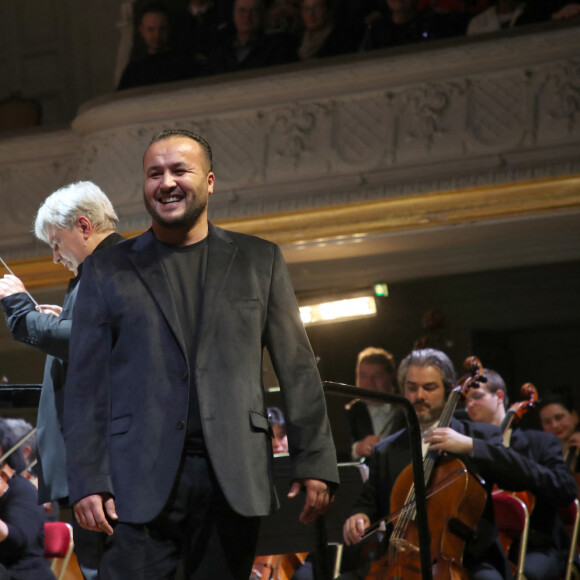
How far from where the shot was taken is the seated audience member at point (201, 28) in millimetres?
7809

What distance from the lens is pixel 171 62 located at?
7.82m

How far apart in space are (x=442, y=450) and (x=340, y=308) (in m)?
4.65

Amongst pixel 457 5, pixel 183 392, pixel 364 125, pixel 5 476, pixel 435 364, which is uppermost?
pixel 457 5

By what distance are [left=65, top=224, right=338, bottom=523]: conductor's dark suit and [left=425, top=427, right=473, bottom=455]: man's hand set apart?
1.59 metres

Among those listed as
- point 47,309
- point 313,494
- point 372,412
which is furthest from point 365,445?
point 313,494

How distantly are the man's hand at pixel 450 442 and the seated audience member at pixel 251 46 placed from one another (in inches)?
168

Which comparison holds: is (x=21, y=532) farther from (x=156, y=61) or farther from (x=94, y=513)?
(x=156, y=61)

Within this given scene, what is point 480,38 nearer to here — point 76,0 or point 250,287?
point 76,0

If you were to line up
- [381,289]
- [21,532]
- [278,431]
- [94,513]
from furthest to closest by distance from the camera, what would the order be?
[381,289]
[278,431]
[21,532]
[94,513]

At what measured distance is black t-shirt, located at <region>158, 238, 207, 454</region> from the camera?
82.6 inches

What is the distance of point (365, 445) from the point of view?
18.0ft

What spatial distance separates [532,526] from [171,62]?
4585 mm

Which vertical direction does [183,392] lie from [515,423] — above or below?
above

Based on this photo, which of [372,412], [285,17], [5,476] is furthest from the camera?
[285,17]
